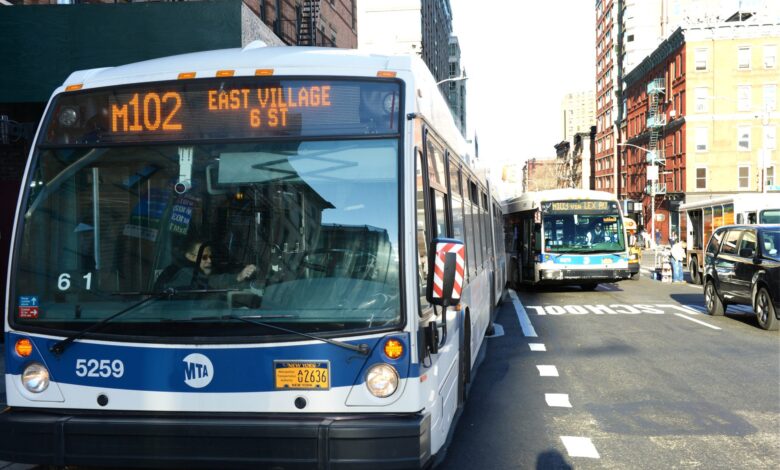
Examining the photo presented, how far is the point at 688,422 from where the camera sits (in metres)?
7.18

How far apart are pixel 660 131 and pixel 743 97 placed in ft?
36.1

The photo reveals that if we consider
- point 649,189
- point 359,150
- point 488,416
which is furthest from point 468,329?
point 649,189

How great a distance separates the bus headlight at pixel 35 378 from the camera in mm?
4672

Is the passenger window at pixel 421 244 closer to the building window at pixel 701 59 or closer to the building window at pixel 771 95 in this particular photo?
the building window at pixel 701 59

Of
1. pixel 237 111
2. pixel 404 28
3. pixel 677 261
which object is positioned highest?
pixel 404 28

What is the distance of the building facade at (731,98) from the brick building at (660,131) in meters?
1.46

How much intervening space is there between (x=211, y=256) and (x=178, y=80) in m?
1.15

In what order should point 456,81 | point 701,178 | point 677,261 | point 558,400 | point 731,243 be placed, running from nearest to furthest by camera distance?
point 558,400, point 731,243, point 677,261, point 701,178, point 456,81

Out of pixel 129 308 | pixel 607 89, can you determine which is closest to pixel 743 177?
pixel 607 89

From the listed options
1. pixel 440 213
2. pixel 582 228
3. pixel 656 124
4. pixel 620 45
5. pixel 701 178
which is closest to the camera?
pixel 440 213

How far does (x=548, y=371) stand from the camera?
389 inches

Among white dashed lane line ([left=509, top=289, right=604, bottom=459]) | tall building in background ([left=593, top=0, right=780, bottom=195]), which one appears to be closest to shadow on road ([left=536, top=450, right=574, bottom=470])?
white dashed lane line ([left=509, top=289, right=604, bottom=459])

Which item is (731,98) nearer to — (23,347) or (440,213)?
(440,213)

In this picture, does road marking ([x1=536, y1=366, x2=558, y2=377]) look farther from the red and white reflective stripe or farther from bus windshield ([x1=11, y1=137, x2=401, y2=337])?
bus windshield ([x1=11, y1=137, x2=401, y2=337])
